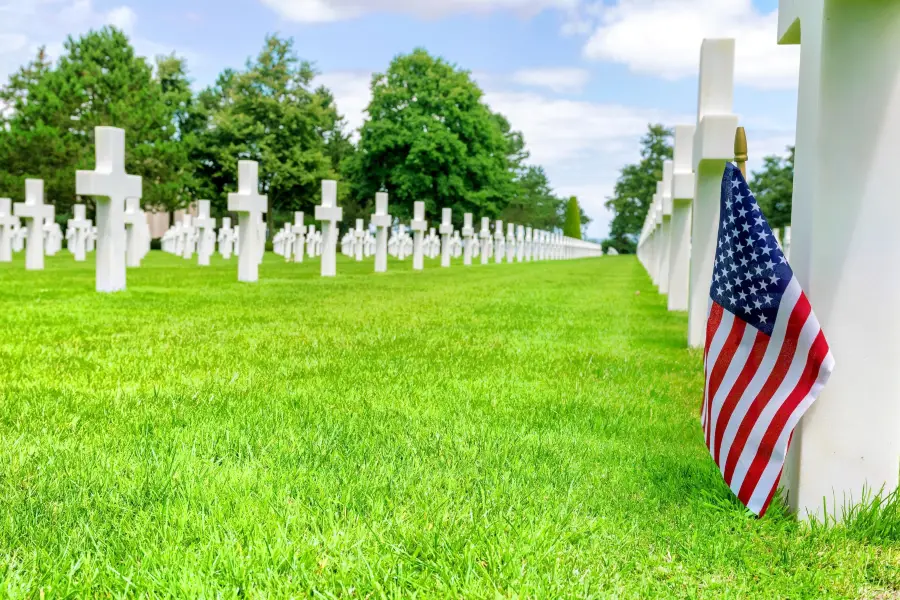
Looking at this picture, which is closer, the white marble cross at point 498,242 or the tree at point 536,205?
the white marble cross at point 498,242

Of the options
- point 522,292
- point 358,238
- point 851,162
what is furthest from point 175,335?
point 358,238

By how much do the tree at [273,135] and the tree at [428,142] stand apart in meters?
3.79

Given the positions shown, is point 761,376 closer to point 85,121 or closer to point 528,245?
point 528,245

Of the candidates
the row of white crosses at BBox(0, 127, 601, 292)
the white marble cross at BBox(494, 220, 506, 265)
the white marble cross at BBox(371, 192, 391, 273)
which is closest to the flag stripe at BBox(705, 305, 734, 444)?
the row of white crosses at BBox(0, 127, 601, 292)

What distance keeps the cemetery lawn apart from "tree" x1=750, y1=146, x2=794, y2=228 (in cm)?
5237

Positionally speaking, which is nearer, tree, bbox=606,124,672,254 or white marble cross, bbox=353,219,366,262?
white marble cross, bbox=353,219,366,262

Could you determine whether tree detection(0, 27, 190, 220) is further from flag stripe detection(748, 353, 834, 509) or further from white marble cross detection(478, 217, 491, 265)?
flag stripe detection(748, 353, 834, 509)

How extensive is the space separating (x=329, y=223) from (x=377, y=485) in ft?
54.5

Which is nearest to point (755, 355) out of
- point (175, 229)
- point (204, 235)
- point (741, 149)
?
point (741, 149)

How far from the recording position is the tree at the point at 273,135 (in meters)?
52.7

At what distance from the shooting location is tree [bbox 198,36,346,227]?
173 feet

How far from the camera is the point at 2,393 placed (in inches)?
174

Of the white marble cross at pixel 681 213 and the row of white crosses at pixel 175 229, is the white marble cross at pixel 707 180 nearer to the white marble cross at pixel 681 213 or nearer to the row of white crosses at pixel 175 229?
the white marble cross at pixel 681 213

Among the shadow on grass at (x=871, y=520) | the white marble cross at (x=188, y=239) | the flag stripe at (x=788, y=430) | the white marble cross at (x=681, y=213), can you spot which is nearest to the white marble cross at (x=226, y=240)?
the white marble cross at (x=188, y=239)
